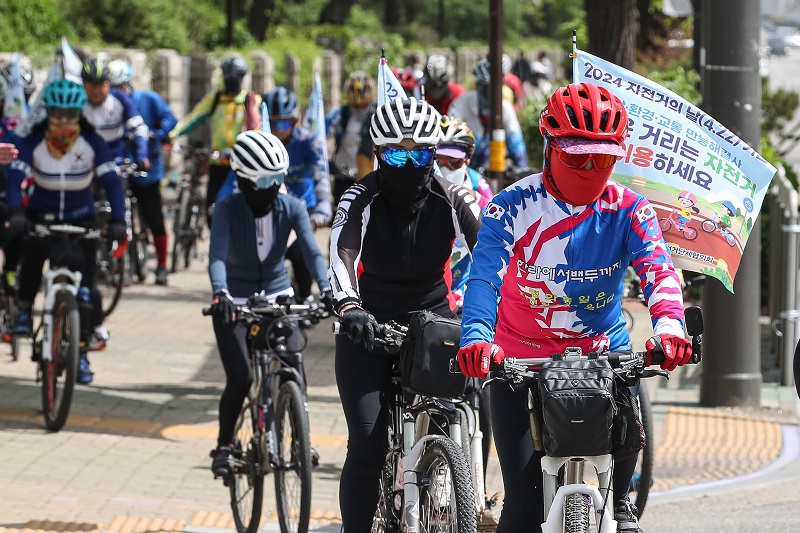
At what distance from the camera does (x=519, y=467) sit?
4.96m

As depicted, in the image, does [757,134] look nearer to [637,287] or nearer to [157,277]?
[637,287]

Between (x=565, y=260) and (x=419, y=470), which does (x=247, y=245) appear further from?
(x=565, y=260)

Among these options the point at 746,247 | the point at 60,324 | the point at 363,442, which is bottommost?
the point at 363,442

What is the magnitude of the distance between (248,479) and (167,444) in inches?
84.4

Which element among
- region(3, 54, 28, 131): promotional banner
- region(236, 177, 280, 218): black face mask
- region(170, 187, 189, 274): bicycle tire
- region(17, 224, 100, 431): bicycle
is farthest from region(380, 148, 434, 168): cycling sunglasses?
region(170, 187, 189, 274): bicycle tire

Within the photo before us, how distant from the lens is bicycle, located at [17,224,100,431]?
9508 millimetres

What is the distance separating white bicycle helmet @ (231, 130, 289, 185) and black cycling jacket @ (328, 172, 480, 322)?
59.2 inches

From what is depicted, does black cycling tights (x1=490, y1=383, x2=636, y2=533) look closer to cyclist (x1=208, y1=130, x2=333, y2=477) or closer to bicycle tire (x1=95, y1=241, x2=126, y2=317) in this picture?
cyclist (x1=208, y1=130, x2=333, y2=477)

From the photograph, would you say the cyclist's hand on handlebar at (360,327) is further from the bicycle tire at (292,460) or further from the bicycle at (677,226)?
the bicycle at (677,226)

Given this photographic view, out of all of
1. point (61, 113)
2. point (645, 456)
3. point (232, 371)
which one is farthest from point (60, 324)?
point (645, 456)

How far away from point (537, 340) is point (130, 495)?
376 cm

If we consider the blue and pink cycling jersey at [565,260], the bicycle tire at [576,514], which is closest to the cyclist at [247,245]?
the blue and pink cycling jersey at [565,260]

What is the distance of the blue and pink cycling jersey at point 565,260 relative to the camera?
4.89 metres

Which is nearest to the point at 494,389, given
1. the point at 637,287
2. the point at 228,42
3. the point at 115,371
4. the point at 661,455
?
the point at 637,287
